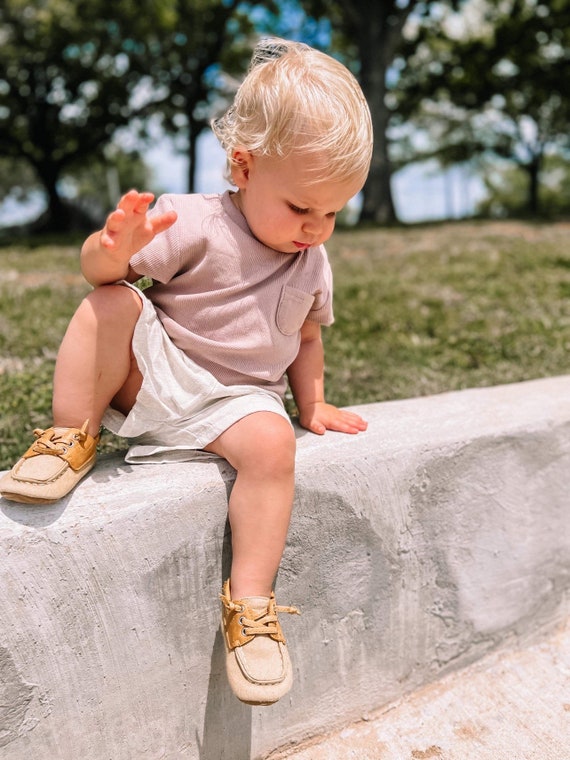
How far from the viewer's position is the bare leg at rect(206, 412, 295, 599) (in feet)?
5.65

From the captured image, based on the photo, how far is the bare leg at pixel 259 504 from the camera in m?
1.72

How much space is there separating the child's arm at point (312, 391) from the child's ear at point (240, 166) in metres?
0.50

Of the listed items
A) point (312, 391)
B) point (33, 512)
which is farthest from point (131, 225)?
point (312, 391)

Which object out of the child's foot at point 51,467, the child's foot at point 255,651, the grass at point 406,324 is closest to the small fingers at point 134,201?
the child's foot at point 51,467

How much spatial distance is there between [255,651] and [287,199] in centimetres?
113

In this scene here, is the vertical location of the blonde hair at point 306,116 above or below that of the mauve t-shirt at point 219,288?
above

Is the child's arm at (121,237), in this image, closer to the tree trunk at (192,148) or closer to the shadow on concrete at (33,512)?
the shadow on concrete at (33,512)

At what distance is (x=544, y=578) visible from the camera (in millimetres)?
2461

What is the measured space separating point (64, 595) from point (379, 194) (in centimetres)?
1433

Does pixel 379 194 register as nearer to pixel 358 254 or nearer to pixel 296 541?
pixel 358 254

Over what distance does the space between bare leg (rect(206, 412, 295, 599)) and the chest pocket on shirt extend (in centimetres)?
38

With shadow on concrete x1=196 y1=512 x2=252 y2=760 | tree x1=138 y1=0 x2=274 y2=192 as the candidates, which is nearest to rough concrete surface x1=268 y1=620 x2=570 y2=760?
shadow on concrete x1=196 y1=512 x2=252 y2=760

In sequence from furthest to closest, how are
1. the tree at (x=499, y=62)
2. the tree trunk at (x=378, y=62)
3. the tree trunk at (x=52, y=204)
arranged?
1. the tree trunk at (x=52, y=204)
2. the tree at (x=499, y=62)
3. the tree trunk at (x=378, y=62)

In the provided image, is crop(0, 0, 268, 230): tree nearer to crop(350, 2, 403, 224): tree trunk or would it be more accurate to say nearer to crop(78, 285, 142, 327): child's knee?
crop(350, 2, 403, 224): tree trunk
